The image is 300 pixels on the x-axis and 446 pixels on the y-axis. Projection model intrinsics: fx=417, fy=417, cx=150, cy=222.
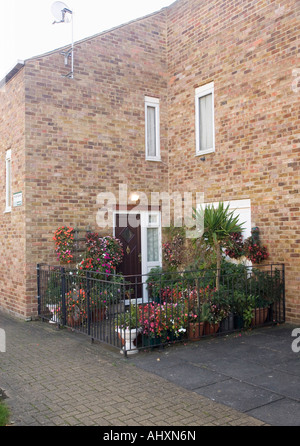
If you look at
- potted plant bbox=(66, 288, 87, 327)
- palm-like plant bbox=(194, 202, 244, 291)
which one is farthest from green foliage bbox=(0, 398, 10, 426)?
palm-like plant bbox=(194, 202, 244, 291)

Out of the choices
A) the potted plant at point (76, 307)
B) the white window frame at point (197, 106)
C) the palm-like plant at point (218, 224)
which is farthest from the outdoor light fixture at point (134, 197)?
the potted plant at point (76, 307)

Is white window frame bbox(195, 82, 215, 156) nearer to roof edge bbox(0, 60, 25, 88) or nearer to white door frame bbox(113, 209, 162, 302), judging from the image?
white door frame bbox(113, 209, 162, 302)

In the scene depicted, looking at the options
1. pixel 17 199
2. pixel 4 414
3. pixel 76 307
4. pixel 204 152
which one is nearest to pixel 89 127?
pixel 17 199

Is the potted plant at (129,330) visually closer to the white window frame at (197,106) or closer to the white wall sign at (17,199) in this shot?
the white wall sign at (17,199)

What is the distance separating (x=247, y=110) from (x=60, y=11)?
482 cm

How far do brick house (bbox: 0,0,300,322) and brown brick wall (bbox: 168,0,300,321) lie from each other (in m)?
0.02

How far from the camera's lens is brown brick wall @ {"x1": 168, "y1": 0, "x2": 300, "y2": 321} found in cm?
805

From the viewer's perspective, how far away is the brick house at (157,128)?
8312 millimetres

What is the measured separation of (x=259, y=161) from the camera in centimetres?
868

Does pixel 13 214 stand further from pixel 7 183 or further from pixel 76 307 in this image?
pixel 76 307

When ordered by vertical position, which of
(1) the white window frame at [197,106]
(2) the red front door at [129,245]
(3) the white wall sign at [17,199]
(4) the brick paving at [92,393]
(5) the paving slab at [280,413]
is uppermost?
(1) the white window frame at [197,106]

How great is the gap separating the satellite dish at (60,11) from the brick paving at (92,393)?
7.21 meters

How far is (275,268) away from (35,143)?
5734 millimetres
